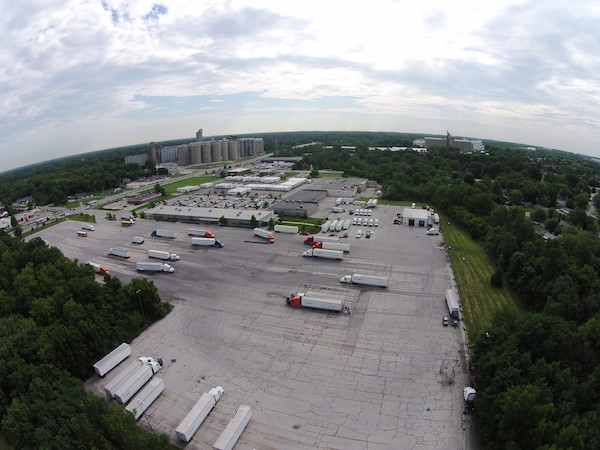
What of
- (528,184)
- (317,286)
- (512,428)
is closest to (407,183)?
(528,184)

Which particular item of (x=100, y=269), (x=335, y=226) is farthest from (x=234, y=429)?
(x=335, y=226)

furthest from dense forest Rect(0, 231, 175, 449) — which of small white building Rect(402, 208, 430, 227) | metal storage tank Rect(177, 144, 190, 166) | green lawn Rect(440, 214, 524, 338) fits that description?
metal storage tank Rect(177, 144, 190, 166)

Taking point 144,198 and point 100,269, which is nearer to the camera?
point 100,269

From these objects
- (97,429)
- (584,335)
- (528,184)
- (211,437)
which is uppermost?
(528,184)

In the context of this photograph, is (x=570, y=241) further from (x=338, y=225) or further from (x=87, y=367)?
(x=87, y=367)

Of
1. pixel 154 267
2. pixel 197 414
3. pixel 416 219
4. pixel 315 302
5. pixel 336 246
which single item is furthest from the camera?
pixel 416 219

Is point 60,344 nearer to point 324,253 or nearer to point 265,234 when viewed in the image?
point 324,253

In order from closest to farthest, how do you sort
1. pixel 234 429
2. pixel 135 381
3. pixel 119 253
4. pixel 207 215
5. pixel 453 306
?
pixel 234 429 → pixel 135 381 → pixel 453 306 → pixel 119 253 → pixel 207 215
